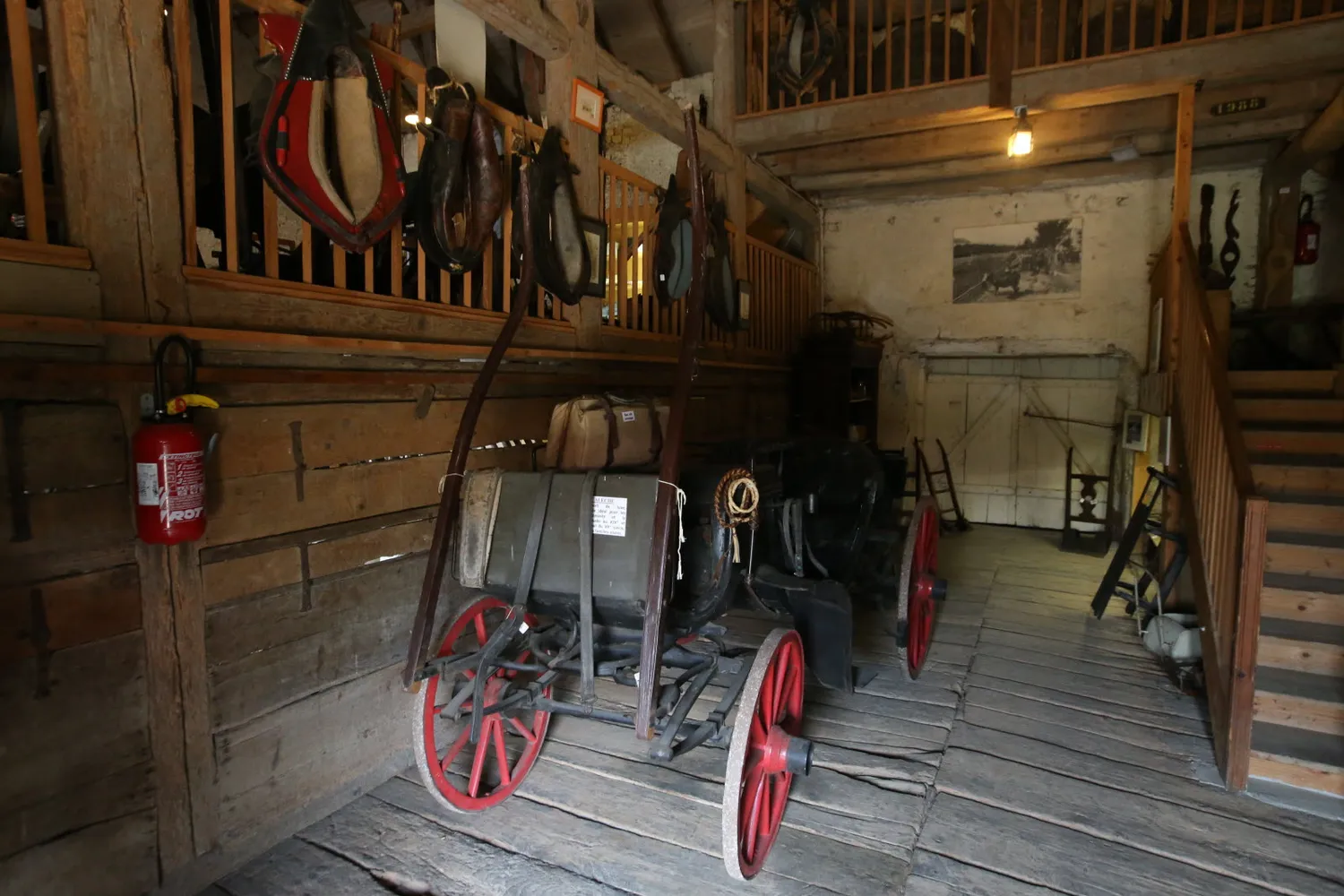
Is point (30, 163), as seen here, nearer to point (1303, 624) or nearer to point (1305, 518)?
point (1303, 624)

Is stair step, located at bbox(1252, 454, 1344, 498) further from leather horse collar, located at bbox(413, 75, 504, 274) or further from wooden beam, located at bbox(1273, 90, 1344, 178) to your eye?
leather horse collar, located at bbox(413, 75, 504, 274)

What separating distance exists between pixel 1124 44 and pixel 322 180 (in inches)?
216

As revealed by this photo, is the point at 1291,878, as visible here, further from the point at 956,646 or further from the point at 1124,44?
the point at 1124,44

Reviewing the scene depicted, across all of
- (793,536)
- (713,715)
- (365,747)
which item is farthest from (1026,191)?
(365,747)

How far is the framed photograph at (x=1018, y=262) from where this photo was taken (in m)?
6.72

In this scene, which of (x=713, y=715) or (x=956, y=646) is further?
(x=956, y=646)

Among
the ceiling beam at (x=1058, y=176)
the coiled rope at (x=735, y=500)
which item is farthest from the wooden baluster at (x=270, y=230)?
the ceiling beam at (x=1058, y=176)

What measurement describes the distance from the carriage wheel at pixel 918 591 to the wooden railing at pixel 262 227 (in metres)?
2.25

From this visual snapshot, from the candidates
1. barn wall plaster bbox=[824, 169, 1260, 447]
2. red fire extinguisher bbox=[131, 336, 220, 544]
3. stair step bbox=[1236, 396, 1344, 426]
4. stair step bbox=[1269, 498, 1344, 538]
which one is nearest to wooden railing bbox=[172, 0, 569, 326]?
red fire extinguisher bbox=[131, 336, 220, 544]

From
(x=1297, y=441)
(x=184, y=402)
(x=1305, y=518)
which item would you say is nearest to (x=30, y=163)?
(x=184, y=402)

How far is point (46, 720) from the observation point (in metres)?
1.69

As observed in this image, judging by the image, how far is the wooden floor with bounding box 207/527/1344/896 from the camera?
82.8 inches

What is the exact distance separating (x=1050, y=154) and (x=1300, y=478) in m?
3.56

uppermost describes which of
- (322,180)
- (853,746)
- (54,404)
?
(322,180)
